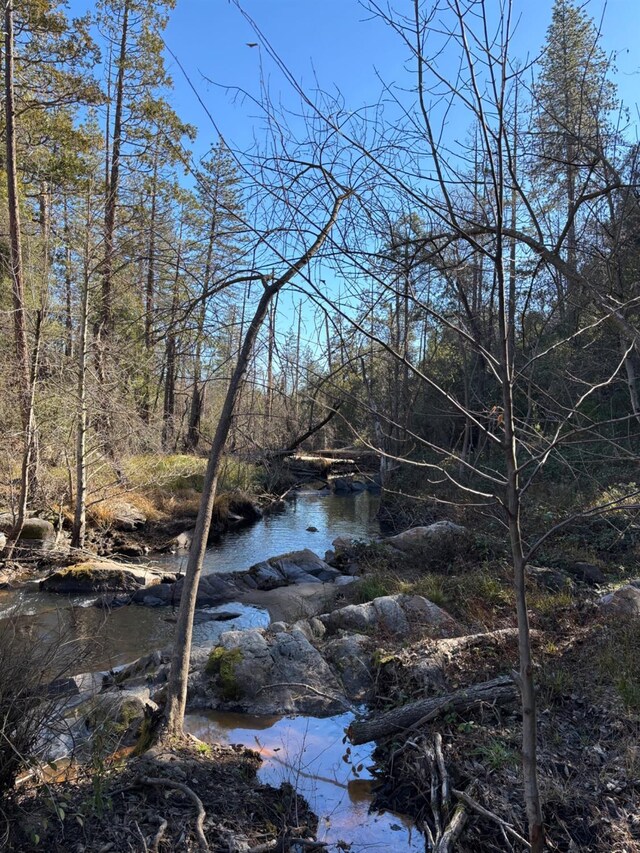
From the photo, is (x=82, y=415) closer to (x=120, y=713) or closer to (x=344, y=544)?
(x=344, y=544)

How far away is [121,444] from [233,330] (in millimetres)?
8754

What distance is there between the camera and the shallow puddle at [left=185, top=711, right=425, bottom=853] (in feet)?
11.3

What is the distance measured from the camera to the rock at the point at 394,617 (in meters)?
6.58

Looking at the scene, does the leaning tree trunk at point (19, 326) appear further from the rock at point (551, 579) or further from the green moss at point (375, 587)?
the rock at point (551, 579)

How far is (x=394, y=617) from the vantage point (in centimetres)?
684

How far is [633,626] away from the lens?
5312 mm

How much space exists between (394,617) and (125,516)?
29.4 feet

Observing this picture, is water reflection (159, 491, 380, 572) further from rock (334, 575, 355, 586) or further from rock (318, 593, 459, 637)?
rock (318, 593, 459, 637)

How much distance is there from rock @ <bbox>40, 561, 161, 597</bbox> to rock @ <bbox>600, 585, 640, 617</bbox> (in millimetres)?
6725

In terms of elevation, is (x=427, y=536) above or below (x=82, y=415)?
below

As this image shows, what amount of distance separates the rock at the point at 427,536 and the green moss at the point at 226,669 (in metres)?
5.40

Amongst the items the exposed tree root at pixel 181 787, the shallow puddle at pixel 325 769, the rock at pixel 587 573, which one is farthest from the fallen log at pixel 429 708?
the rock at pixel 587 573

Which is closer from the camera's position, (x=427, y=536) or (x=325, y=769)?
(x=325, y=769)

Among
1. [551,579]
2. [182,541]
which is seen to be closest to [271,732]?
[551,579]
